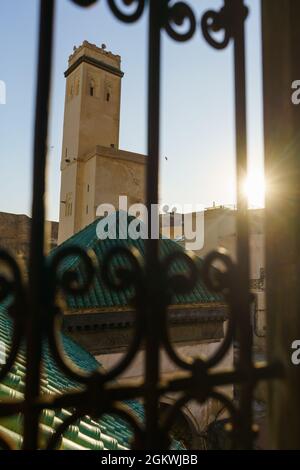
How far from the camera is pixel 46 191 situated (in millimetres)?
931

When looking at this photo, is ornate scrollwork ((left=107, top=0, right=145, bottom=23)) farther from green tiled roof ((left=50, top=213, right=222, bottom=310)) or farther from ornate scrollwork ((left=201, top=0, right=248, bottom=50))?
green tiled roof ((left=50, top=213, right=222, bottom=310))

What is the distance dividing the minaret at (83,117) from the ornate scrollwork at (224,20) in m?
19.6

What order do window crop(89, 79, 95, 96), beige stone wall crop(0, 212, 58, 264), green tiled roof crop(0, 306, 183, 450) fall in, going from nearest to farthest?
1. green tiled roof crop(0, 306, 183, 450)
2. beige stone wall crop(0, 212, 58, 264)
3. window crop(89, 79, 95, 96)

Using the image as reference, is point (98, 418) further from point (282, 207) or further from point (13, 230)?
point (13, 230)

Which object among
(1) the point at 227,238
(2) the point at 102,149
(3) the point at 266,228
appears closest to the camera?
(3) the point at 266,228

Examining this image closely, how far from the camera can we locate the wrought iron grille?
2.84 feet

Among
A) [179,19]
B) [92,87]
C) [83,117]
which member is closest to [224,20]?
[179,19]

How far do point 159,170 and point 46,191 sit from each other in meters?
0.35

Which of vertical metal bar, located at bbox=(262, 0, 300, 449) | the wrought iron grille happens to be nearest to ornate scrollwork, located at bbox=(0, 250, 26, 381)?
the wrought iron grille

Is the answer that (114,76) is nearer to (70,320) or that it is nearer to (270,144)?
(70,320)

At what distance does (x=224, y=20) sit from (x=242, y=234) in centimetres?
80

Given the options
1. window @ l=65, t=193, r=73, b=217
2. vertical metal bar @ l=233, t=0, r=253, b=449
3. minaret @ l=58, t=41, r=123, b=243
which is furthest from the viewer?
window @ l=65, t=193, r=73, b=217

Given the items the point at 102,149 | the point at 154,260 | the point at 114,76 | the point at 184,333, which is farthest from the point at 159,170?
the point at 114,76
